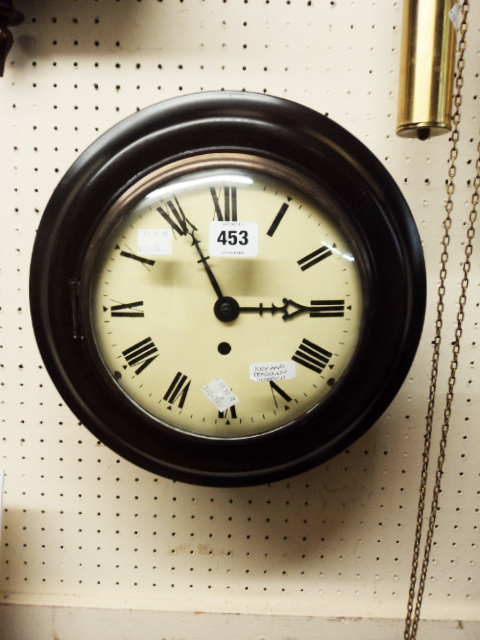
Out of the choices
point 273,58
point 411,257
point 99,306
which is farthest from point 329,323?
point 273,58

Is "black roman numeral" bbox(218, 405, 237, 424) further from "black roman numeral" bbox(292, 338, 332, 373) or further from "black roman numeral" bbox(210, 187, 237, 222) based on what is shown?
"black roman numeral" bbox(210, 187, 237, 222)

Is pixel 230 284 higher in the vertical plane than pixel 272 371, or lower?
higher

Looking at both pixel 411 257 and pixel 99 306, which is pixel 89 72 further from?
pixel 411 257

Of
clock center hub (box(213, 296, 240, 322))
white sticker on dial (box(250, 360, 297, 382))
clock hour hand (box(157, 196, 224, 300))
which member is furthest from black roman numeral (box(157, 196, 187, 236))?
white sticker on dial (box(250, 360, 297, 382))

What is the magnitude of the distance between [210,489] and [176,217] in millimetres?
515

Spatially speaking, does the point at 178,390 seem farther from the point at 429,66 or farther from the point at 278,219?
the point at 429,66

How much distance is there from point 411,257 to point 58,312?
1.67ft

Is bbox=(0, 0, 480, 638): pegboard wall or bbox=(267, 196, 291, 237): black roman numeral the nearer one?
bbox=(267, 196, 291, 237): black roman numeral

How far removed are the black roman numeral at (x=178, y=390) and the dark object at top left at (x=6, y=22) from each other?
0.56 meters

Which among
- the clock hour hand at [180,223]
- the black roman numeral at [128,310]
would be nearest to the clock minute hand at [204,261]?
the clock hour hand at [180,223]

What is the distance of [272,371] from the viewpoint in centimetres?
68

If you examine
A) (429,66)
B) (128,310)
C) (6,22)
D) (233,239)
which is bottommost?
(128,310)

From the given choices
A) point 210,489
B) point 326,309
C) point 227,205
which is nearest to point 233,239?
point 227,205

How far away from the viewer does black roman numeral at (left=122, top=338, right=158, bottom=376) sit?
69cm
